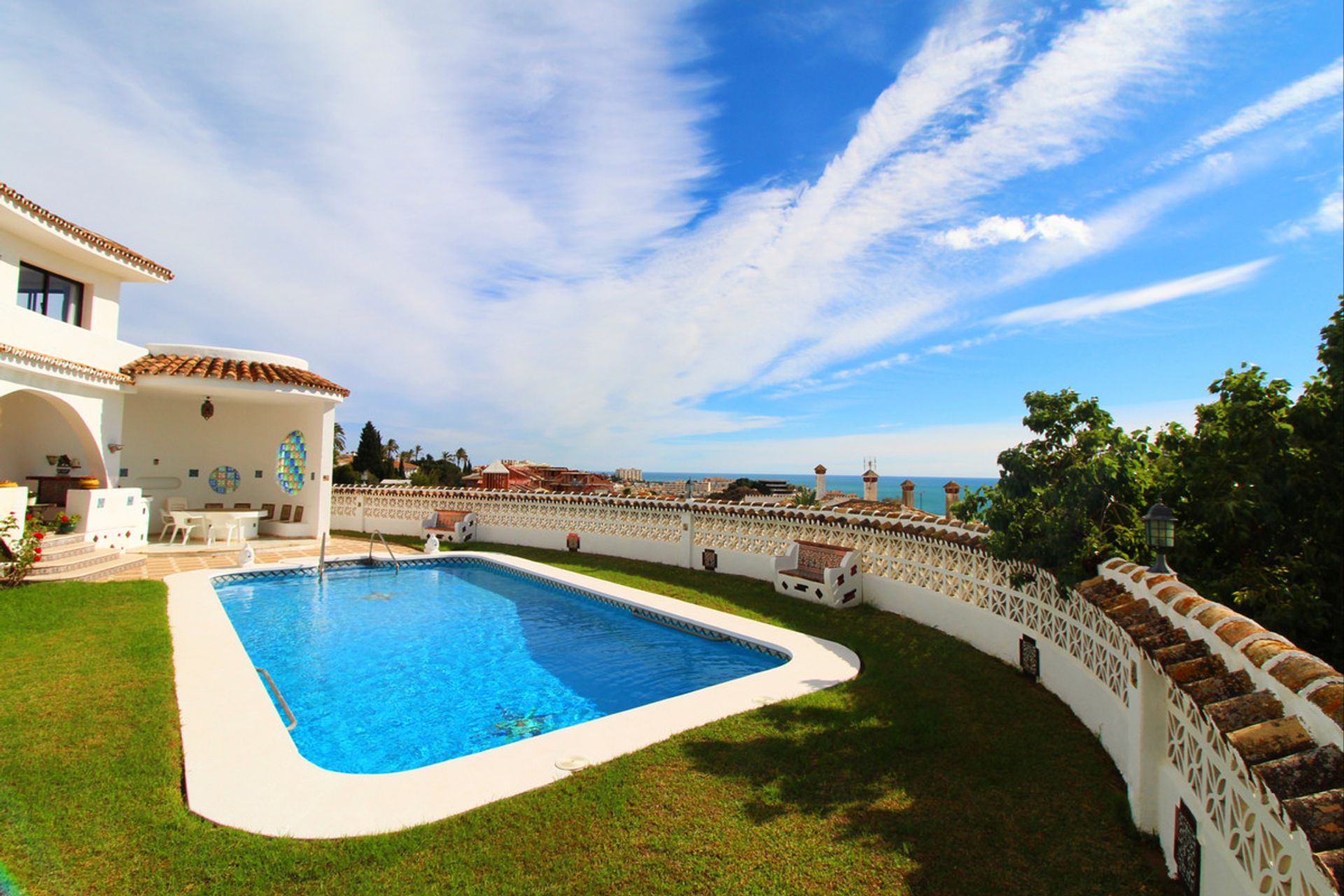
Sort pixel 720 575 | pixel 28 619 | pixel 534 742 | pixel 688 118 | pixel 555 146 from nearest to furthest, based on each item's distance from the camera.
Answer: pixel 534 742 → pixel 28 619 → pixel 688 118 → pixel 555 146 → pixel 720 575

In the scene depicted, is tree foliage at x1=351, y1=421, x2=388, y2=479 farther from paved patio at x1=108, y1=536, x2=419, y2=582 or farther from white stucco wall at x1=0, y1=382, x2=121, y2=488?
white stucco wall at x1=0, y1=382, x2=121, y2=488

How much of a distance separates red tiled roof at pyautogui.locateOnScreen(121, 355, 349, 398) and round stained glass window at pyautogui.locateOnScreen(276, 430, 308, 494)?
230 cm

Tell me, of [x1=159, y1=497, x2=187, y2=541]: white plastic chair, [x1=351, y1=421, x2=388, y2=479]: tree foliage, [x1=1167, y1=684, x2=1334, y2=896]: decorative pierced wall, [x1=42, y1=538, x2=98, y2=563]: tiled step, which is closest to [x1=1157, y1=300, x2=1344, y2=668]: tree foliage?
[x1=1167, y1=684, x2=1334, y2=896]: decorative pierced wall

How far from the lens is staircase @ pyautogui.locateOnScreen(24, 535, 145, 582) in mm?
11125

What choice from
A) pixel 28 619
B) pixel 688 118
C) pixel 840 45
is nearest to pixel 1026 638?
pixel 840 45

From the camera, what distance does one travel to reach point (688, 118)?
11.2 meters

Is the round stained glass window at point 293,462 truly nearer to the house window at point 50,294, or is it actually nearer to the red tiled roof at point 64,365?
the red tiled roof at point 64,365

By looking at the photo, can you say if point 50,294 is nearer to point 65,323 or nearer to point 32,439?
point 65,323

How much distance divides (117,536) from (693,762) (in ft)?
52.4

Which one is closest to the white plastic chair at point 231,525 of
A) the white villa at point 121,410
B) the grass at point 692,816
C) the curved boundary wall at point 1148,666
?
the white villa at point 121,410

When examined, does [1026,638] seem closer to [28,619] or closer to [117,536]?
[28,619]

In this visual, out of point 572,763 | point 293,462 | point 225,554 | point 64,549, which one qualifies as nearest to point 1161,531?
point 572,763

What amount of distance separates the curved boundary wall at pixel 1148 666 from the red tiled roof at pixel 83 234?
16366 millimetres

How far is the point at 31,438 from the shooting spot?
51.4ft
